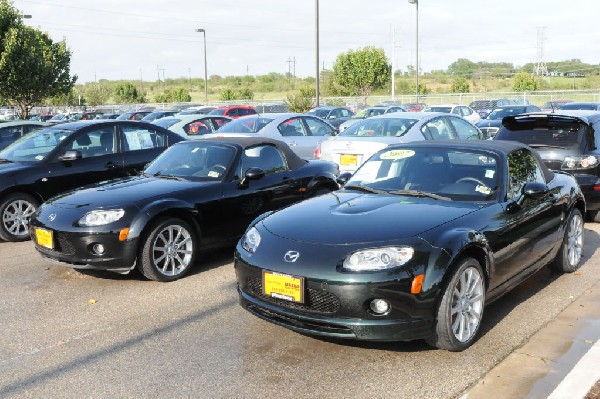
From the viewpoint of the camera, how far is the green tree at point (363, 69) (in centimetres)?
5472

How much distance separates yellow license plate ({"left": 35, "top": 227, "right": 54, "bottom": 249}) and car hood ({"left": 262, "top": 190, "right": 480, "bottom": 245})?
2.40 meters

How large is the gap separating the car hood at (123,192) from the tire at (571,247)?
3.68 metres

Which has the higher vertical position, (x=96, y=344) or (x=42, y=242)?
(x=42, y=242)

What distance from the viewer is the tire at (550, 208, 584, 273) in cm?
603

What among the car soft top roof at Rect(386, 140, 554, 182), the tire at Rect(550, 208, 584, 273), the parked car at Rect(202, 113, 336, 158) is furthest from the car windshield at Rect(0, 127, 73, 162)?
the tire at Rect(550, 208, 584, 273)

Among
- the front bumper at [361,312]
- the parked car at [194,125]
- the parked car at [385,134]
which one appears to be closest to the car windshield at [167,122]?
the parked car at [194,125]

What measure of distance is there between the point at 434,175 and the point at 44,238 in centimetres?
379

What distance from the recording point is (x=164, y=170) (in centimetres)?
703

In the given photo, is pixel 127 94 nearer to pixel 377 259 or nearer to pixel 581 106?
pixel 581 106

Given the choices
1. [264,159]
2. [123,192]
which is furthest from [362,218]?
[264,159]

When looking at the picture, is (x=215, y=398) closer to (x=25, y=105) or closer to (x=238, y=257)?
(x=238, y=257)

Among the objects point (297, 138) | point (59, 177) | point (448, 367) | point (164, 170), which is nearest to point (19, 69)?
point (297, 138)

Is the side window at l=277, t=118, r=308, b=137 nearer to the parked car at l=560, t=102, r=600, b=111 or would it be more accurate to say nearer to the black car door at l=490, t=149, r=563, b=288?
the black car door at l=490, t=149, r=563, b=288

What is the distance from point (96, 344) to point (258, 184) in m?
3.06
